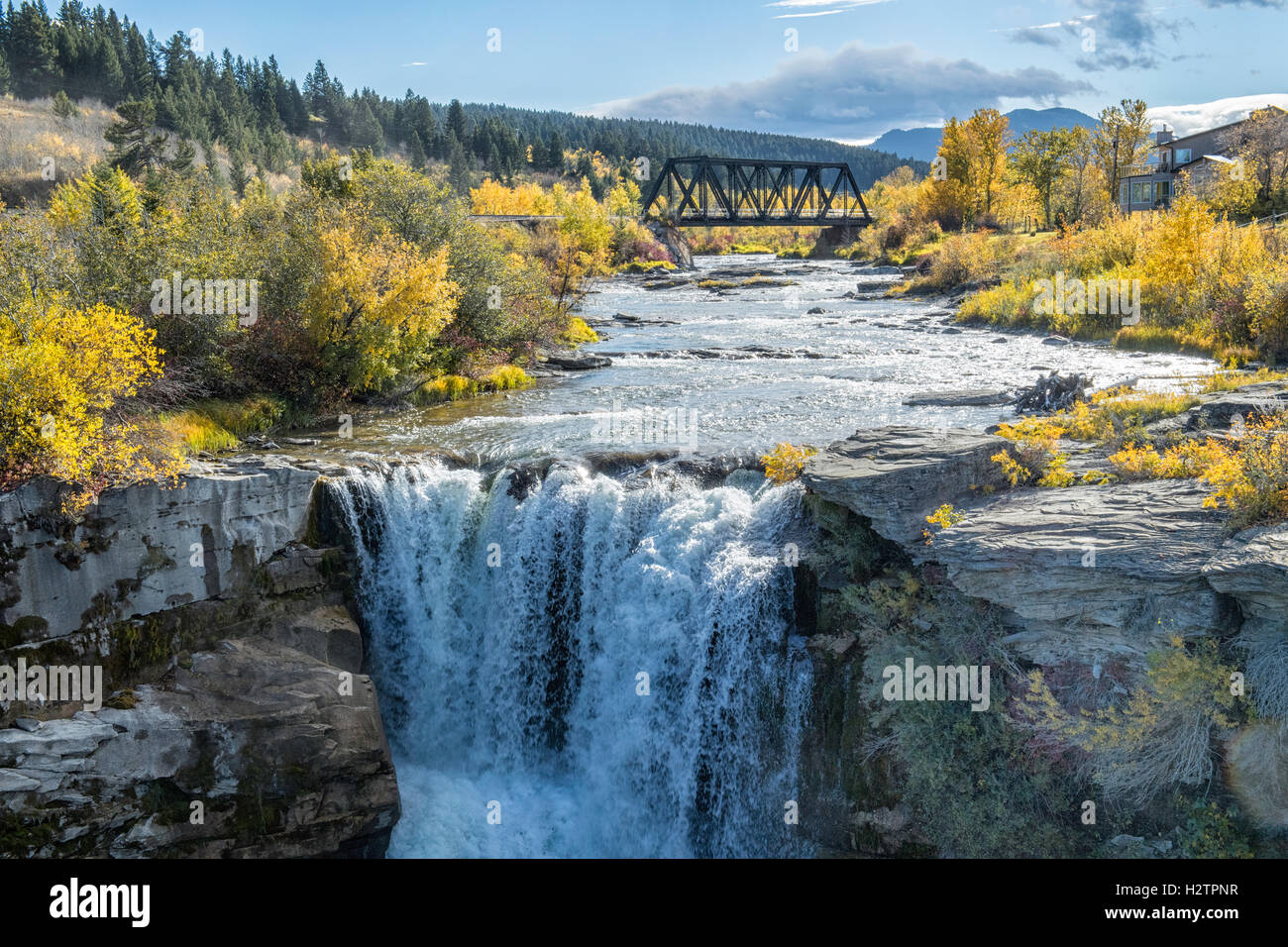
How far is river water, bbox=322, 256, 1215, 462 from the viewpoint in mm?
19438

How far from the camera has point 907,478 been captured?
12.7 m

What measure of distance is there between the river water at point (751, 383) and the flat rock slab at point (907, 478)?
4.42 metres

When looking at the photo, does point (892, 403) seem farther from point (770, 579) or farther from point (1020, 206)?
point (1020, 206)

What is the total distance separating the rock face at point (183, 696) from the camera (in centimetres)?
1207

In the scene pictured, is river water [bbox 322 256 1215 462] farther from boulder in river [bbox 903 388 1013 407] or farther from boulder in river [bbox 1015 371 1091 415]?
boulder in river [bbox 1015 371 1091 415]

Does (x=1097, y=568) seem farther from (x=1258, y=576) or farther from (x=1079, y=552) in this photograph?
(x=1258, y=576)

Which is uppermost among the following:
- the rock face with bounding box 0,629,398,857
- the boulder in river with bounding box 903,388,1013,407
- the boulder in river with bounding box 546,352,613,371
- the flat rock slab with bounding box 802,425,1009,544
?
the boulder in river with bounding box 546,352,613,371

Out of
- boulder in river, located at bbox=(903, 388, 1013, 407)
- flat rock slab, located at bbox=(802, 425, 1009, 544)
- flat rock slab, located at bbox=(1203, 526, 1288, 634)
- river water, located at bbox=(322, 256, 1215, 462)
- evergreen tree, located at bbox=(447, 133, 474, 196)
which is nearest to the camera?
flat rock slab, located at bbox=(1203, 526, 1288, 634)

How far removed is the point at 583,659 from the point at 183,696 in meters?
6.08

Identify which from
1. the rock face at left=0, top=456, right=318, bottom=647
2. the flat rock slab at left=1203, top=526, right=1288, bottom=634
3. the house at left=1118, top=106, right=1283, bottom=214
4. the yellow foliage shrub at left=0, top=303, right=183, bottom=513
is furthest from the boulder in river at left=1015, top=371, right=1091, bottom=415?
the house at left=1118, top=106, right=1283, bottom=214

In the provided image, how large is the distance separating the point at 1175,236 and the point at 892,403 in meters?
13.5

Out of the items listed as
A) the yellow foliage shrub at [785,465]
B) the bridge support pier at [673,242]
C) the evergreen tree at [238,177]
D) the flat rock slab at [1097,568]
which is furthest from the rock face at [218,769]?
the bridge support pier at [673,242]

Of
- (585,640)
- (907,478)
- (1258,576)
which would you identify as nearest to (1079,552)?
(1258,576)

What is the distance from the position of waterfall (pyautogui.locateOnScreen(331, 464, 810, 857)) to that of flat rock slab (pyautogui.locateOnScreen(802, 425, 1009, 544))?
1.47 metres
